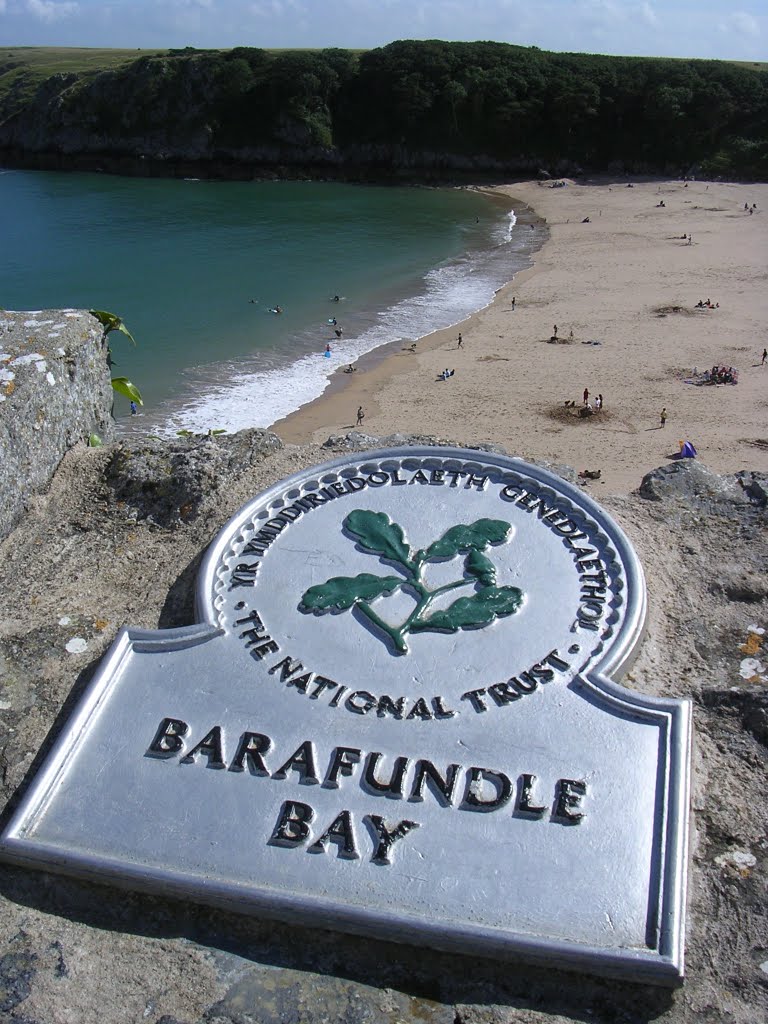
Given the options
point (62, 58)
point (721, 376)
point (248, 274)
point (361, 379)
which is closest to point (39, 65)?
point (62, 58)

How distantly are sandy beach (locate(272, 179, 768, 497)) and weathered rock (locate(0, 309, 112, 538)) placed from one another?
7027mm

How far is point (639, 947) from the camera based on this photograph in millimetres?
3066

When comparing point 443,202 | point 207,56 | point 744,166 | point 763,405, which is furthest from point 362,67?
point 763,405

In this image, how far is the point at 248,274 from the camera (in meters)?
41.3

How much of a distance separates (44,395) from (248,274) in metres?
37.3

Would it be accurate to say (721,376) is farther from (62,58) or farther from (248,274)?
(62,58)

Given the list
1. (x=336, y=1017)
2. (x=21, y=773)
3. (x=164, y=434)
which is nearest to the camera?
(x=336, y=1017)

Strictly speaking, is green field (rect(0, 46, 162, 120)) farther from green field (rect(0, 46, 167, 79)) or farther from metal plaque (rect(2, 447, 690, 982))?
metal plaque (rect(2, 447, 690, 982))

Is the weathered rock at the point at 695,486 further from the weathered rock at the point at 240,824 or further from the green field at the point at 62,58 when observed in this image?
the green field at the point at 62,58

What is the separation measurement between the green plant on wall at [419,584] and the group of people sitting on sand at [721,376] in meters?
22.0

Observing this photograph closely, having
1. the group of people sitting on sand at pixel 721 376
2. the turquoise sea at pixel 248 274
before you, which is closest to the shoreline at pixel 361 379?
the turquoise sea at pixel 248 274

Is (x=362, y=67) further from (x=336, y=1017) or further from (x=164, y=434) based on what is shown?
(x=336, y=1017)

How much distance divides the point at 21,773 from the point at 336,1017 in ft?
5.92

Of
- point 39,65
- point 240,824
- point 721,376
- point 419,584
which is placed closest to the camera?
point 240,824
